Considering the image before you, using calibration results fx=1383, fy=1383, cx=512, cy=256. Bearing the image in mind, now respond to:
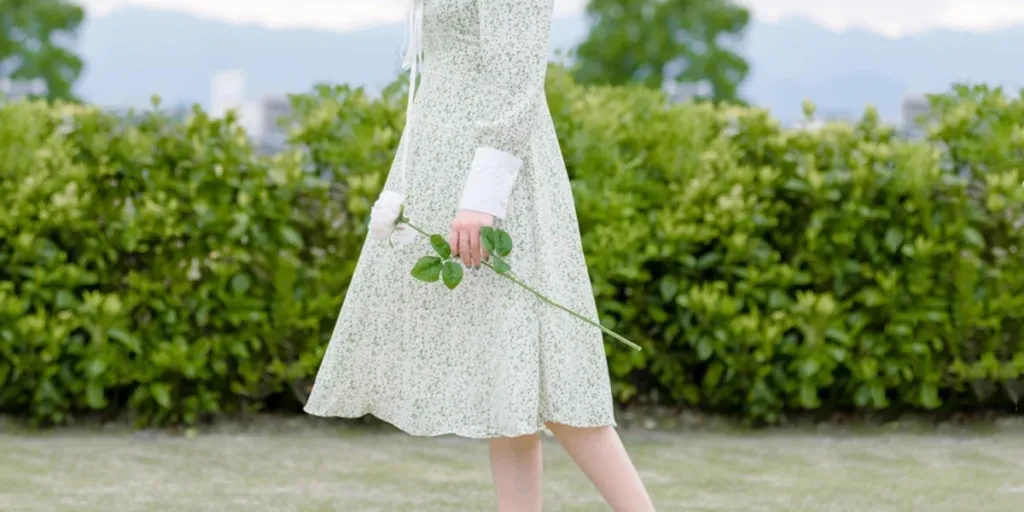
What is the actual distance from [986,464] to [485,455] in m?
1.67

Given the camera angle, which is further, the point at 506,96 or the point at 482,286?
the point at 482,286

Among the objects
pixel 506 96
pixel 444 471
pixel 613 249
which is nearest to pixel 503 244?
pixel 506 96

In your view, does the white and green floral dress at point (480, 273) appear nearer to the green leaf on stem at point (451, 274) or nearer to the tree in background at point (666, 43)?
the green leaf on stem at point (451, 274)

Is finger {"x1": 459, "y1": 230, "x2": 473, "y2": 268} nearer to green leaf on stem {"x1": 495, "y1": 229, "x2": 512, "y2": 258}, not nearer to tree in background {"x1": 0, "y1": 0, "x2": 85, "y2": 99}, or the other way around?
green leaf on stem {"x1": 495, "y1": 229, "x2": 512, "y2": 258}

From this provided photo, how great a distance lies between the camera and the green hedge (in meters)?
4.90

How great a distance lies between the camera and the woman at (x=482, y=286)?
8.74 feet

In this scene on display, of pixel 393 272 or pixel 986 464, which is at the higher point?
pixel 393 272

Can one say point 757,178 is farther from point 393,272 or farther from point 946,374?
point 393,272

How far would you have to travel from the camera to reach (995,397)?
5250 millimetres

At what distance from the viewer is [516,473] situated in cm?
302

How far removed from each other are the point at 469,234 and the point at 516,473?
0.64 m

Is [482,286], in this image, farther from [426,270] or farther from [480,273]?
[426,270]

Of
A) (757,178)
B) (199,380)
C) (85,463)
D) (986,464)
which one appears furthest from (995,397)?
(85,463)

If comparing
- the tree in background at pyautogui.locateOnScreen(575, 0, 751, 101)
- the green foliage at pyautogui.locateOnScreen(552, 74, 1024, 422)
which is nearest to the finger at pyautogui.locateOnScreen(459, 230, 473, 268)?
the green foliage at pyautogui.locateOnScreen(552, 74, 1024, 422)
